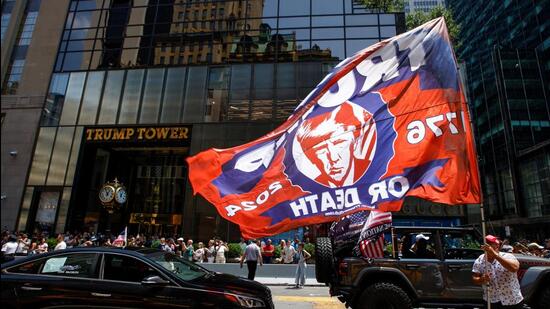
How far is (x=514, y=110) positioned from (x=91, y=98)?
2191 inches

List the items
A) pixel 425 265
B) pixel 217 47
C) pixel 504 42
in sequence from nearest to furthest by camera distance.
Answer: pixel 425 265, pixel 217 47, pixel 504 42

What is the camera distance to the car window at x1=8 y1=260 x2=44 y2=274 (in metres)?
5.87

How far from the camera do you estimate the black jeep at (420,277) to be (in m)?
7.15

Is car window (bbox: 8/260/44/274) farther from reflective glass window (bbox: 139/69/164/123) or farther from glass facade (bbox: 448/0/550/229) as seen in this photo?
glass facade (bbox: 448/0/550/229)

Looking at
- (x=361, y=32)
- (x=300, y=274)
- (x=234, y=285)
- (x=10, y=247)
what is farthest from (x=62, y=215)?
(x=234, y=285)

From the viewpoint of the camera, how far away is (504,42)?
67000 millimetres

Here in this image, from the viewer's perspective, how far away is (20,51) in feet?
109

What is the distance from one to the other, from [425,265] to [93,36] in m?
32.5

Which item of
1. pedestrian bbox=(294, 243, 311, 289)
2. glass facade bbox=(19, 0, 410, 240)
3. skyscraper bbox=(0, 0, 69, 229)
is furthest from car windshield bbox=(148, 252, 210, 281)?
skyscraper bbox=(0, 0, 69, 229)

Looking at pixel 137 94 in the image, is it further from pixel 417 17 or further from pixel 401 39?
pixel 401 39

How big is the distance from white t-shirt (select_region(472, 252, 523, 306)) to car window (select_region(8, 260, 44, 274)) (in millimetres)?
6334

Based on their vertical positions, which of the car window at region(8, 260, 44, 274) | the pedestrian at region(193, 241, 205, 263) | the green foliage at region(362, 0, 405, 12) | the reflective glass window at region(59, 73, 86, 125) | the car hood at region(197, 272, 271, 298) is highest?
the green foliage at region(362, 0, 405, 12)

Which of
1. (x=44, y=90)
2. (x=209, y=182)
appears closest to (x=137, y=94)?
(x=44, y=90)

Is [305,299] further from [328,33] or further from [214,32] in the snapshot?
[214,32]
